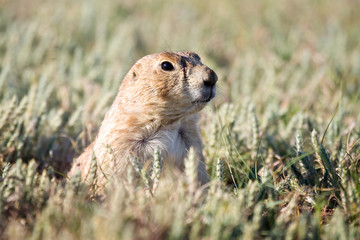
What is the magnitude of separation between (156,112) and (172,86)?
22 centimetres

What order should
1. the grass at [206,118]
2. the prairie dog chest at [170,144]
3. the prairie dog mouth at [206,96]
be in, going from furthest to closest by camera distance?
the prairie dog chest at [170,144] → the prairie dog mouth at [206,96] → the grass at [206,118]

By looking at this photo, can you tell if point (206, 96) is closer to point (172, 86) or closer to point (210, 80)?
point (210, 80)

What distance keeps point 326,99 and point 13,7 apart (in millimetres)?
5684

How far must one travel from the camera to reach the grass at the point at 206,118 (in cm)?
212

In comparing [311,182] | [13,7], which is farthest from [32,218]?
[13,7]

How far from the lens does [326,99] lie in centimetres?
516

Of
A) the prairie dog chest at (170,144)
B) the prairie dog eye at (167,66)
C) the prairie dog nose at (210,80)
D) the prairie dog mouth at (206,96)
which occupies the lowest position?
the prairie dog chest at (170,144)

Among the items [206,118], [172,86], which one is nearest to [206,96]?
[172,86]

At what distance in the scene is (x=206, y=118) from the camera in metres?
4.40

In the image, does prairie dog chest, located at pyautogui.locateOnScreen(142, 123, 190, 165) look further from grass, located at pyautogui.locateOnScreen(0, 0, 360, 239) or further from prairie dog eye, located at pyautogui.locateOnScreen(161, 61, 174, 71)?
prairie dog eye, located at pyautogui.locateOnScreen(161, 61, 174, 71)

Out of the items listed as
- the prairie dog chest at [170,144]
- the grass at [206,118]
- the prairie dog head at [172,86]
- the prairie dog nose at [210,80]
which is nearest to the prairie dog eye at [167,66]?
the prairie dog head at [172,86]

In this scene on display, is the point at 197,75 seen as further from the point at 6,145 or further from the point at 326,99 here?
the point at 326,99

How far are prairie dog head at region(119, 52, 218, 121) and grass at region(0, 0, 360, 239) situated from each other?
1.26 feet

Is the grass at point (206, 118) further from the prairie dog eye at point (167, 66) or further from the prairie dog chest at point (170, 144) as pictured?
the prairie dog eye at point (167, 66)
